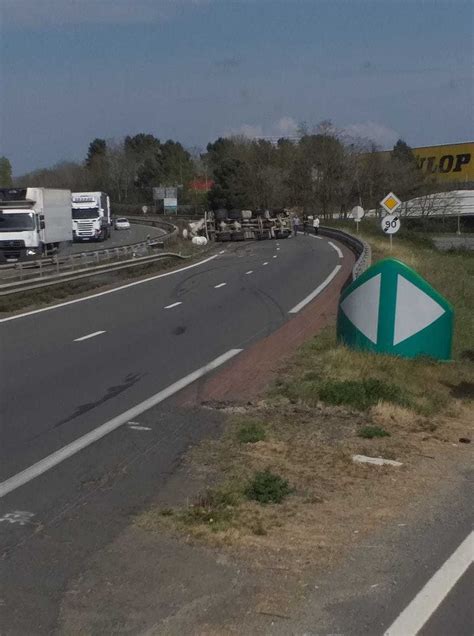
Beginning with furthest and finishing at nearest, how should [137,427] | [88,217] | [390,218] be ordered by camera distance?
[88,217] < [390,218] < [137,427]

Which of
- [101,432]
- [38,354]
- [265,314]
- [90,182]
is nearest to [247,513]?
[101,432]

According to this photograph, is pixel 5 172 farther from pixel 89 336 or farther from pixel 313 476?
pixel 313 476

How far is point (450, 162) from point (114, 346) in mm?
100879

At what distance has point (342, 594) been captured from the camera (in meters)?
6.06

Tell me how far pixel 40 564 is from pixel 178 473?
2.44 m

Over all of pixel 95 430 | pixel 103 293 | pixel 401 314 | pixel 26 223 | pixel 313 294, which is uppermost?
pixel 401 314

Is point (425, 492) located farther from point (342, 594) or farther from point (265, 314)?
point (265, 314)

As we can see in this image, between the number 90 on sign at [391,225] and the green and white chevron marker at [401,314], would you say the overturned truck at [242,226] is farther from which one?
the green and white chevron marker at [401,314]

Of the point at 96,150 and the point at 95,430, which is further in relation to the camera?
the point at 96,150

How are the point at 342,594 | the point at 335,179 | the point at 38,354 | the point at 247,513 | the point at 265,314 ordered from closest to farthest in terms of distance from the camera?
the point at 342,594 < the point at 247,513 < the point at 38,354 < the point at 265,314 < the point at 335,179

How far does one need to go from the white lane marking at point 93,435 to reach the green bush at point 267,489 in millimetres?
2001

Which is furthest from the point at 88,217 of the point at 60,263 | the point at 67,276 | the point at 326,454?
the point at 326,454

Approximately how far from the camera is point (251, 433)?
1020 centimetres

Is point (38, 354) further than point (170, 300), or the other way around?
point (170, 300)
